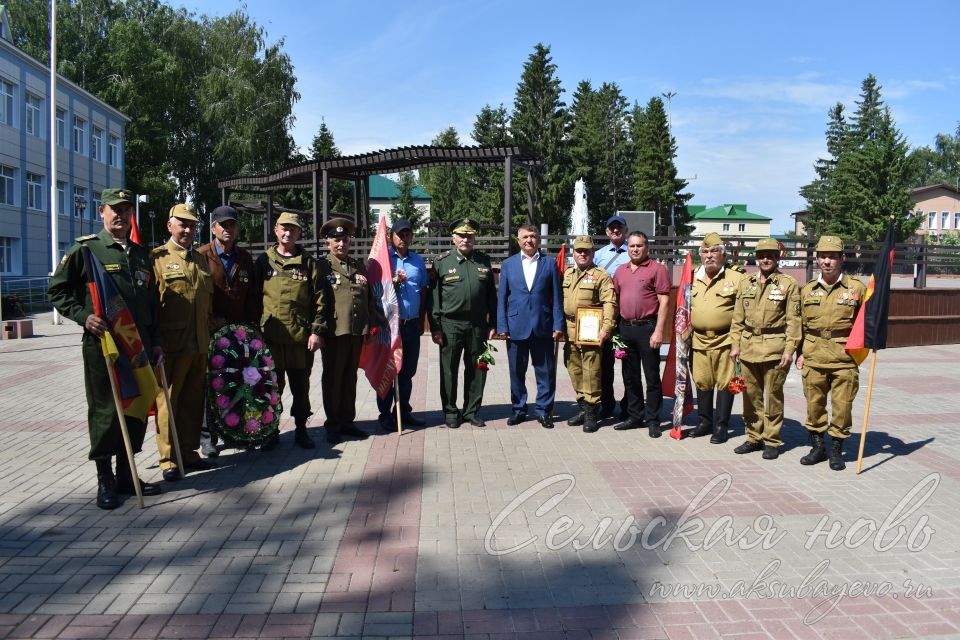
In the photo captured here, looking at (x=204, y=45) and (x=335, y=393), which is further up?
(x=204, y=45)

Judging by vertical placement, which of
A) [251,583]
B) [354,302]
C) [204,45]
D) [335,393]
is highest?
[204,45]

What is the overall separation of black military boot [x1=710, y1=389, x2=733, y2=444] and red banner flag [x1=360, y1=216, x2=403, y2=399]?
3.05 meters

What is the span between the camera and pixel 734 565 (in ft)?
12.7

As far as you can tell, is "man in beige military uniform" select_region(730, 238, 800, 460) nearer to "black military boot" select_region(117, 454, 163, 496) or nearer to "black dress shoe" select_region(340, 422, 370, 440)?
"black dress shoe" select_region(340, 422, 370, 440)

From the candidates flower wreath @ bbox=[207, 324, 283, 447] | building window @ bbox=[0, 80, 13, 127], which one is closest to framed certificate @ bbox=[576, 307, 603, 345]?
flower wreath @ bbox=[207, 324, 283, 447]

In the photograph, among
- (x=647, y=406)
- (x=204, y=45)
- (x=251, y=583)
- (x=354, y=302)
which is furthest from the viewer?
(x=204, y=45)

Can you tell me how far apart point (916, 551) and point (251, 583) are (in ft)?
12.1

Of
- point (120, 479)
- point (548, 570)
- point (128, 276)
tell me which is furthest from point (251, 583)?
point (128, 276)

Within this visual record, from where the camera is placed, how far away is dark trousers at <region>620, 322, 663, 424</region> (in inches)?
272

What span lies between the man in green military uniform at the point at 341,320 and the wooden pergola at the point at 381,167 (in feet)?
26.1

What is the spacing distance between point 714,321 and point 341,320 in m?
3.38

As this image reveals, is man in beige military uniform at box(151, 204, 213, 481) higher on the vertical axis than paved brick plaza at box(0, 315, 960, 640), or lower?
higher

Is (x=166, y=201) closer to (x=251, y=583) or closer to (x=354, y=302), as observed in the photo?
(x=354, y=302)

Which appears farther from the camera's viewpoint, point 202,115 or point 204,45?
point 204,45
